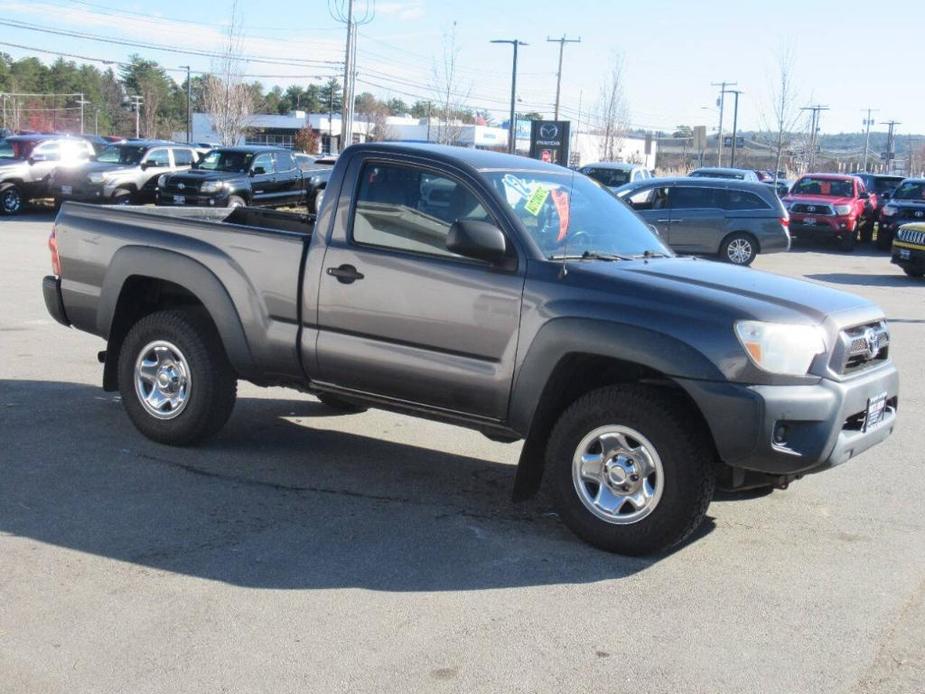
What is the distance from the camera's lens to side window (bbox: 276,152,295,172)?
2536 centimetres

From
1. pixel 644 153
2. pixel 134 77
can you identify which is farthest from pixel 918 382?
pixel 134 77

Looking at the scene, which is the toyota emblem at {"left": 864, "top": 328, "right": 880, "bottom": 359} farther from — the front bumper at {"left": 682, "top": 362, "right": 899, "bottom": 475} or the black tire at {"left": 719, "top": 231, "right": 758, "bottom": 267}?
the black tire at {"left": 719, "top": 231, "right": 758, "bottom": 267}

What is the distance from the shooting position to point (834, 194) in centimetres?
2861

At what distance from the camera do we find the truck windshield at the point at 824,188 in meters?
28.6

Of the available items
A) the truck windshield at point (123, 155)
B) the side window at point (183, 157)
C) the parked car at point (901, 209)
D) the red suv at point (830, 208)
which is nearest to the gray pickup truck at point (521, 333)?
the truck windshield at point (123, 155)

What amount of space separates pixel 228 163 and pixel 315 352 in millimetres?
19656

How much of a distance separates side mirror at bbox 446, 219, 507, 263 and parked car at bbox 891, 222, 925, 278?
16.6 m

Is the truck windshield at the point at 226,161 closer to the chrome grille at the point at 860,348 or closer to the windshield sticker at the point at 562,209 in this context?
the windshield sticker at the point at 562,209

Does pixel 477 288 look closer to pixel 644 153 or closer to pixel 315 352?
pixel 315 352

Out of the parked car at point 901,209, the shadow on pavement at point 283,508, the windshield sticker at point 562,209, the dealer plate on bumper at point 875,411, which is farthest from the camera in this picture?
the parked car at point 901,209

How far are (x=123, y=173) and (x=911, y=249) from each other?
56.3ft

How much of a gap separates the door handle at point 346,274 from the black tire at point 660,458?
4.71ft

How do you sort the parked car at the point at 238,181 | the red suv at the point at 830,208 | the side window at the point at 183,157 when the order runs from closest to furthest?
the parked car at the point at 238,181, the side window at the point at 183,157, the red suv at the point at 830,208

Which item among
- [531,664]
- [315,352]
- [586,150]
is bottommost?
[531,664]
